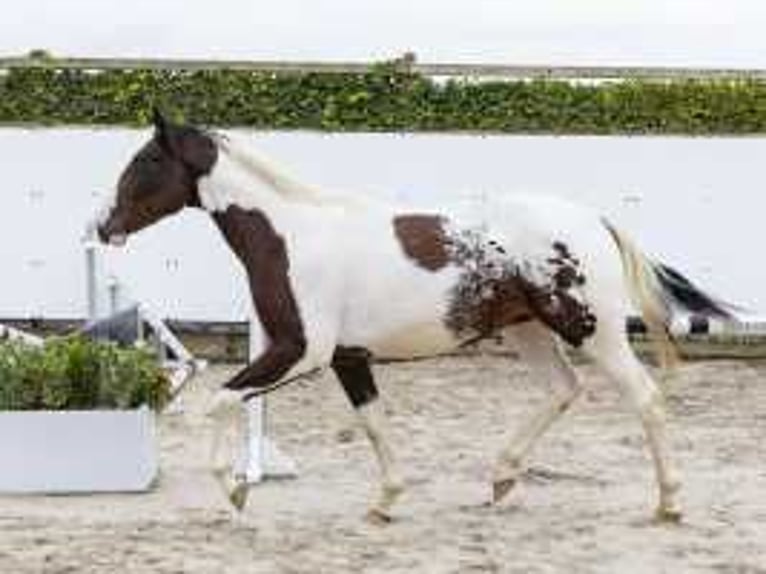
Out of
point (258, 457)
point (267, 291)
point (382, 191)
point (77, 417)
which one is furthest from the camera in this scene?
point (382, 191)

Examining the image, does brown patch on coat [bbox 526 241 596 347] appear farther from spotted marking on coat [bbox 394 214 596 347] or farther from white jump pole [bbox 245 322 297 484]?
white jump pole [bbox 245 322 297 484]

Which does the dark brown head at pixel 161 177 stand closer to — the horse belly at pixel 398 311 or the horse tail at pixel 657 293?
the horse belly at pixel 398 311

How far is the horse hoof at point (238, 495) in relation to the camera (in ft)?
23.0

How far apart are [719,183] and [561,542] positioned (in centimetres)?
694

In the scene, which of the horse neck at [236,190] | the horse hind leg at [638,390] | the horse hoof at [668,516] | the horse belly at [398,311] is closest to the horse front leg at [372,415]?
the horse belly at [398,311]

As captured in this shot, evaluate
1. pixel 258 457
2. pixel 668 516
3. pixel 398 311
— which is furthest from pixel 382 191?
pixel 668 516

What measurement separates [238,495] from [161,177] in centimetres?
120

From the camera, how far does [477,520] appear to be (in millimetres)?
7250

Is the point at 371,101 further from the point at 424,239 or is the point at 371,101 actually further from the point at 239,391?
the point at 239,391

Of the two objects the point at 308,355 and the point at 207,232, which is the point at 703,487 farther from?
the point at 207,232

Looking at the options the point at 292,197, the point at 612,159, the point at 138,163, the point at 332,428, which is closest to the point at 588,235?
the point at 292,197

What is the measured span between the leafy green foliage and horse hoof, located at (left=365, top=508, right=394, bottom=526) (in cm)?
114

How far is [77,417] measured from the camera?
7.64 metres

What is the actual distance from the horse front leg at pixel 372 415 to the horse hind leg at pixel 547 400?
1.45 ft
